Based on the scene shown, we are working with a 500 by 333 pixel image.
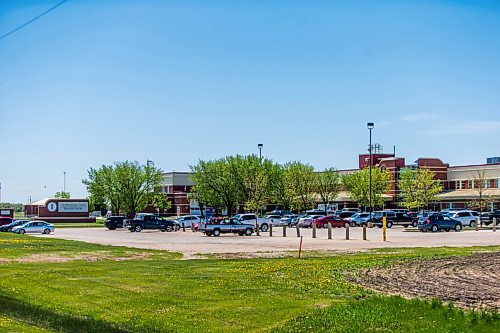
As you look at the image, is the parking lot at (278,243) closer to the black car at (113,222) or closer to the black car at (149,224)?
the black car at (149,224)

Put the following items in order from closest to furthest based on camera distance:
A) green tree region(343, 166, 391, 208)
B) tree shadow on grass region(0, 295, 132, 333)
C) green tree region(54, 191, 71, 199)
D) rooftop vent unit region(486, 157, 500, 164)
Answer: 1. tree shadow on grass region(0, 295, 132, 333)
2. green tree region(343, 166, 391, 208)
3. rooftop vent unit region(486, 157, 500, 164)
4. green tree region(54, 191, 71, 199)

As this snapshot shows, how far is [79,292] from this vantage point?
60.8 ft

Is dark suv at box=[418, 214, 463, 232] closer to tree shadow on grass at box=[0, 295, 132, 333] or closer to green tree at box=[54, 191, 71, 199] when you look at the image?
tree shadow on grass at box=[0, 295, 132, 333]

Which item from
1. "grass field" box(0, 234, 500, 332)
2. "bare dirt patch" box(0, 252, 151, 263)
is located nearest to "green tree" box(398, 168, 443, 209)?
"bare dirt patch" box(0, 252, 151, 263)

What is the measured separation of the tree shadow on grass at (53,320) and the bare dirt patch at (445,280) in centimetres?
733

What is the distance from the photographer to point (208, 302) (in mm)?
16672

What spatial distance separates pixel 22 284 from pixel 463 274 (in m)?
12.9

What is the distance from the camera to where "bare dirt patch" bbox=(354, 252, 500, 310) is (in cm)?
1719

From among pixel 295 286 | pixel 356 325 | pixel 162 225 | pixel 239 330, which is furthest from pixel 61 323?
pixel 162 225

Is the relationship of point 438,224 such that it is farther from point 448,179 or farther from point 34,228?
point 448,179

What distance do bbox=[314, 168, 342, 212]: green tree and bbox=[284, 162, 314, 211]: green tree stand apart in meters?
1.19

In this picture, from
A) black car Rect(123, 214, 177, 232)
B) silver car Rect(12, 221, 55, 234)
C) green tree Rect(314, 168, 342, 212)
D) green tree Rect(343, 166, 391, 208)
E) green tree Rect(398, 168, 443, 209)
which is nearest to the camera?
silver car Rect(12, 221, 55, 234)

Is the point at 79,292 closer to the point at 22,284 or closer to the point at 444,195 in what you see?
the point at 22,284

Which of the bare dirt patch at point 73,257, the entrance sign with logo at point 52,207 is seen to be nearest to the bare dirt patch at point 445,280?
the bare dirt patch at point 73,257
